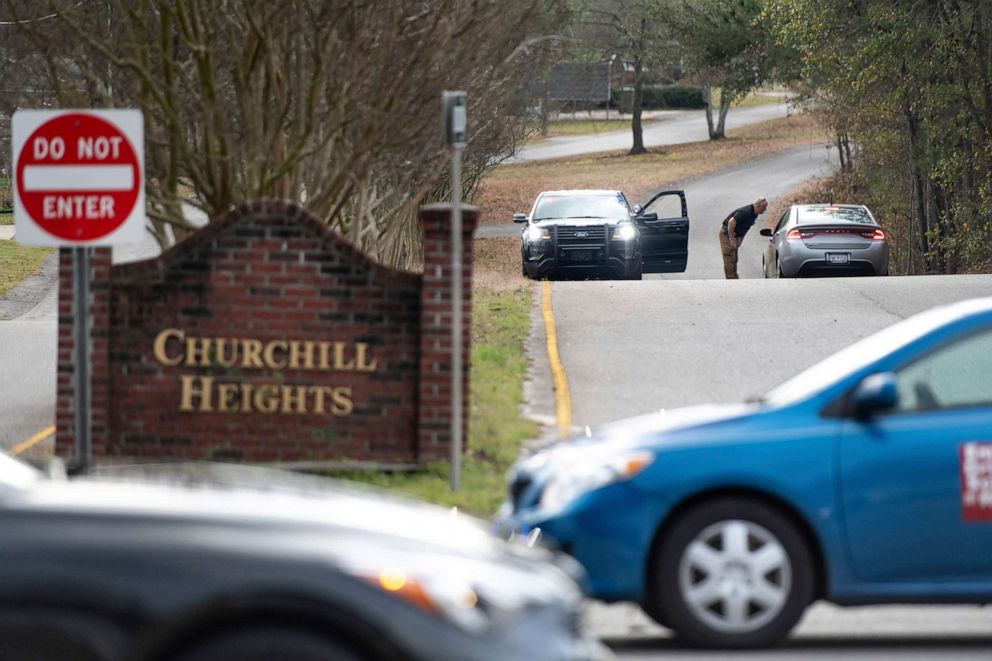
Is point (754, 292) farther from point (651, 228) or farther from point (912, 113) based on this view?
point (912, 113)

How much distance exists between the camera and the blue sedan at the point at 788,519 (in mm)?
6727

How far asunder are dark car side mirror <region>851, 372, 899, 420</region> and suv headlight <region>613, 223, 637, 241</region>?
64.7 feet

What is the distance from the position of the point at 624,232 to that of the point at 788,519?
19.9 meters

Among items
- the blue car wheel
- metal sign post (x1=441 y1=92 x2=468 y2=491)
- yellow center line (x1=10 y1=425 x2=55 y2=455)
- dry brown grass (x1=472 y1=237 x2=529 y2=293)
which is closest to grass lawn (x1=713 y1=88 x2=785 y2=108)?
dry brown grass (x1=472 y1=237 x2=529 y2=293)

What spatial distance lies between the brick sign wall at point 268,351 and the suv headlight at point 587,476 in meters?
4.15

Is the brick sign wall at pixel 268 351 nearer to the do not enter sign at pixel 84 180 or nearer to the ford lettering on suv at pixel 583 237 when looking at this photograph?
the do not enter sign at pixel 84 180

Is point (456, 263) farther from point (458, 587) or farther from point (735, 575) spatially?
point (458, 587)

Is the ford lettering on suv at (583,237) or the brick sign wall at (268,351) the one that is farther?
the ford lettering on suv at (583,237)

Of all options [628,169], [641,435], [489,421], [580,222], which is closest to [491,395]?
[489,421]

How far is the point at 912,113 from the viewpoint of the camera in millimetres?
34188

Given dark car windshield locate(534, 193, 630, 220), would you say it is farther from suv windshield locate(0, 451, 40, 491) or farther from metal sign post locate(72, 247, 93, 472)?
suv windshield locate(0, 451, 40, 491)

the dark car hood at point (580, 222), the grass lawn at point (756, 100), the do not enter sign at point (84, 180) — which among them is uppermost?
the grass lawn at point (756, 100)

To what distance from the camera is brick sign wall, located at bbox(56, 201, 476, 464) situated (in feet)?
36.6

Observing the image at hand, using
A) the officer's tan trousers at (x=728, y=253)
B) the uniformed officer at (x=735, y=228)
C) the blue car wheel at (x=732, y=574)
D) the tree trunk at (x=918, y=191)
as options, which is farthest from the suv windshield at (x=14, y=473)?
the tree trunk at (x=918, y=191)
